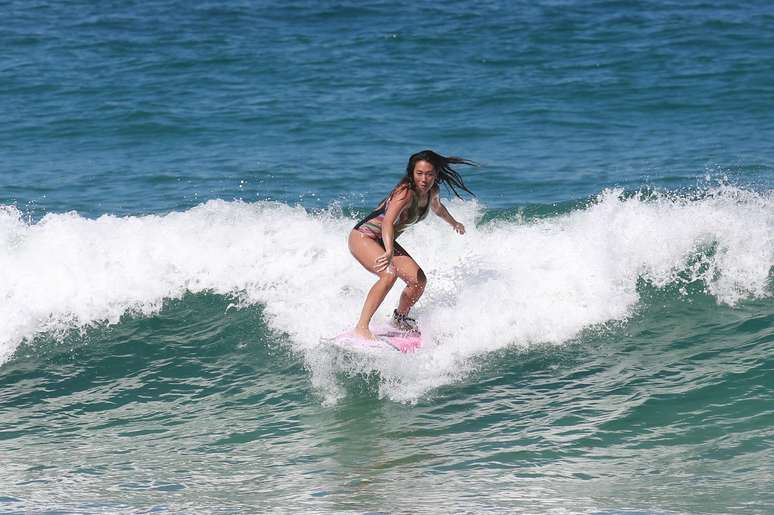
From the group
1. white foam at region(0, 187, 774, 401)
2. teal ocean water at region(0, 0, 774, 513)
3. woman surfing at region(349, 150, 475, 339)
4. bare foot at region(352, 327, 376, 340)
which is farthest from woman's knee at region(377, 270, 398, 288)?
white foam at region(0, 187, 774, 401)

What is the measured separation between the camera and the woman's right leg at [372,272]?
8.26 metres

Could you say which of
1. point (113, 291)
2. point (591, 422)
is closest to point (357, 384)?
point (591, 422)

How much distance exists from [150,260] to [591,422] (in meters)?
5.23

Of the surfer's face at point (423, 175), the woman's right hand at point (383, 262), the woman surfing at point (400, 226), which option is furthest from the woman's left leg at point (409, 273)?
the surfer's face at point (423, 175)

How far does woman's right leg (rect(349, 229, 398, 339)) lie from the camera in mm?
8258

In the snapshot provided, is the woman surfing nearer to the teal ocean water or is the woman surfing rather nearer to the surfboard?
the surfboard

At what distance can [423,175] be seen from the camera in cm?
786

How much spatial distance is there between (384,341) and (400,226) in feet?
2.92

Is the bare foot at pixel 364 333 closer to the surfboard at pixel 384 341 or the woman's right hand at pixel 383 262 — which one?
the surfboard at pixel 384 341

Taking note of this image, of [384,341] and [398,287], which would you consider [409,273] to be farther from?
[398,287]

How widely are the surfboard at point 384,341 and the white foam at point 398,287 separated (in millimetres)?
340

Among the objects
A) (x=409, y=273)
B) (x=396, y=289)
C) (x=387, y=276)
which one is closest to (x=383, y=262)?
(x=387, y=276)

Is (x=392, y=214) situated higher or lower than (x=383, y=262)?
higher

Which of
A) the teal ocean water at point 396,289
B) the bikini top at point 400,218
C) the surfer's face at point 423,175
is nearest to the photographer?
the teal ocean water at point 396,289
